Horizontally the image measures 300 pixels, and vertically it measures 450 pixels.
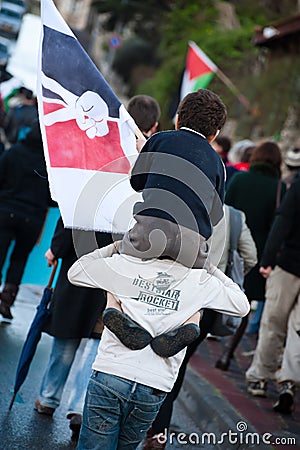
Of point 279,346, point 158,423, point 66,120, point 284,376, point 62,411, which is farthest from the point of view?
point 279,346

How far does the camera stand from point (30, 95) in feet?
41.2

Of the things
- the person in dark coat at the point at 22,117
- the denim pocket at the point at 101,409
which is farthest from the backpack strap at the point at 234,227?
the person in dark coat at the point at 22,117

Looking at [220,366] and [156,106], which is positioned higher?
[156,106]

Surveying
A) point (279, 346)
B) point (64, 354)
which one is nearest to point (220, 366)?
point (279, 346)

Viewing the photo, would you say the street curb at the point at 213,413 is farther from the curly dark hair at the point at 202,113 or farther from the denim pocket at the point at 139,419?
the curly dark hair at the point at 202,113

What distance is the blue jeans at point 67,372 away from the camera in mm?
6570

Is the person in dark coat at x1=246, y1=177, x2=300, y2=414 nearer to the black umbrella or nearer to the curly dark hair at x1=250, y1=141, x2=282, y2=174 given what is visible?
the curly dark hair at x1=250, y1=141, x2=282, y2=174

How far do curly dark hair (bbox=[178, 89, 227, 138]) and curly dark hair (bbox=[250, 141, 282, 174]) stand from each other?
424 centimetres

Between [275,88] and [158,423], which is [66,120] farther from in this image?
[275,88]

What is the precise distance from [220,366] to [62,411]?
2622mm

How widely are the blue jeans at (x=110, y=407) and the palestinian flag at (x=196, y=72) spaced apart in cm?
1119

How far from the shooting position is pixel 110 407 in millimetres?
4359

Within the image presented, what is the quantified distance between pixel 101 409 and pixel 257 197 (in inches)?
204

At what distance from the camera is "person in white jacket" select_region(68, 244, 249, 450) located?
438 centimetres
